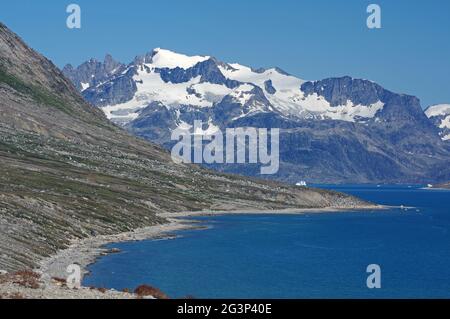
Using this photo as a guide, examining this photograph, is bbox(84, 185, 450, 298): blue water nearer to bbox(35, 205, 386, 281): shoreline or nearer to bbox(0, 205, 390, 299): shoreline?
bbox(35, 205, 386, 281): shoreline

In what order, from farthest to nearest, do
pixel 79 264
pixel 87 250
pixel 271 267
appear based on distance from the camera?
pixel 271 267
pixel 87 250
pixel 79 264

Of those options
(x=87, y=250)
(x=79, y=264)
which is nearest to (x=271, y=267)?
(x=87, y=250)

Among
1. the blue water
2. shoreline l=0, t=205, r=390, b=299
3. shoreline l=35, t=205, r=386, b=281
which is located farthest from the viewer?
the blue water

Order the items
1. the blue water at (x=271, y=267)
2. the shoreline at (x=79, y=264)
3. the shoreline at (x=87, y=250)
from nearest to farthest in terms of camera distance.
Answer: the shoreline at (x=79, y=264)
the shoreline at (x=87, y=250)
the blue water at (x=271, y=267)

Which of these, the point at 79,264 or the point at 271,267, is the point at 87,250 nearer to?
the point at 79,264

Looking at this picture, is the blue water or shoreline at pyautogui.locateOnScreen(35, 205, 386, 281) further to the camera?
the blue water

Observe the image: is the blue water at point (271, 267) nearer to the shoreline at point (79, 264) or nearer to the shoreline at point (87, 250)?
the shoreline at point (87, 250)

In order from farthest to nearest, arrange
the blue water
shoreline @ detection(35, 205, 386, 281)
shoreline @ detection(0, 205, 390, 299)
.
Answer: the blue water → shoreline @ detection(35, 205, 386, 281) → shoreline @ detection(0, 205, 390, 299)

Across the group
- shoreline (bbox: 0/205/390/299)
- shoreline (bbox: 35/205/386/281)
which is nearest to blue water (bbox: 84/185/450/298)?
shoreline (bbox: 35/205/386/281)

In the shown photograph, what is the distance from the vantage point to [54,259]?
11619 cm

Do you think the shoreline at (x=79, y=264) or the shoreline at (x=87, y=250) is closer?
the shoreline at (x=79, y=264)

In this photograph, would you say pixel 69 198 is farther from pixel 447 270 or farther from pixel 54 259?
pixel 447 270

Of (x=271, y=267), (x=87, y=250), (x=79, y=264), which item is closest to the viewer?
(x=79, y=264)

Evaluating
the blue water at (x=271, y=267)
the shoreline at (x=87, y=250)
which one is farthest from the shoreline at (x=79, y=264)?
the blue water at (x=271, y=267)
